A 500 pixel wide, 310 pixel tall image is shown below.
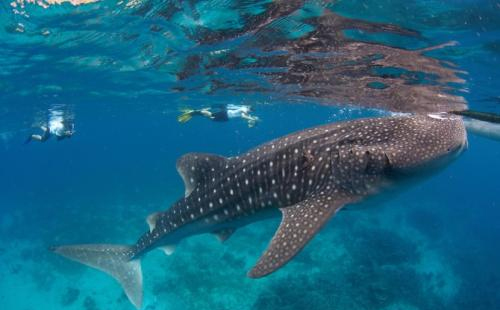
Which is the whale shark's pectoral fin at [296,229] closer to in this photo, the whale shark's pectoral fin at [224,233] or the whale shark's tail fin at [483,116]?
the whale shark's pectoral fin at [224,233]

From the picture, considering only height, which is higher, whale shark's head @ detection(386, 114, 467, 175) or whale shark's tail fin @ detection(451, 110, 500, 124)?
whale shark's head @ detection(386, 114, 467, 175)

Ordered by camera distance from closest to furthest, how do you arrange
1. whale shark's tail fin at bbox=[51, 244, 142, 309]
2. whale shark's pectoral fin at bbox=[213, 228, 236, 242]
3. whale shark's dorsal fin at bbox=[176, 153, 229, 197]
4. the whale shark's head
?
1. the whale shark's head
2. whale shark's dorsal fin at bbox=[176, 153, 229, 197]
3. whale shark's pectoral fin at bbox=[213, 228, 236, 242]
4. whale shark's tail fin at bbox=[51, 244, 142, 309]

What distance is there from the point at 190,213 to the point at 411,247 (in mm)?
21043

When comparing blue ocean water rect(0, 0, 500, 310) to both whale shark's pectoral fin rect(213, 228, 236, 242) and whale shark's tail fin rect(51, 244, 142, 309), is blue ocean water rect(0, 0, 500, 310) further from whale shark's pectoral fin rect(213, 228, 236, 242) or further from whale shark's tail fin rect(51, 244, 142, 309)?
whale shark's tail fin rect(51, 244, 142, 309)

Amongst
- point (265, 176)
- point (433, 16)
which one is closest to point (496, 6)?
point (433, 16)

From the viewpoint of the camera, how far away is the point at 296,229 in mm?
4773

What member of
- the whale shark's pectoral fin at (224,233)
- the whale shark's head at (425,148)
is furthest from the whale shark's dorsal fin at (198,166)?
the whale shark's head at (425,148)

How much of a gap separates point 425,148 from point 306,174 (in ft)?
5.50

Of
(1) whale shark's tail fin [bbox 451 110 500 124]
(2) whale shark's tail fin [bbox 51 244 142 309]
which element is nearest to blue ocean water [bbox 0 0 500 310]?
(1) whale shark's tail fin [bbox 451 110 500 124]

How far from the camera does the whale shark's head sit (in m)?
4.93

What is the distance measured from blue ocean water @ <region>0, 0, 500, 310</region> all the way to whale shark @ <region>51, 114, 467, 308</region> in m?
1.10

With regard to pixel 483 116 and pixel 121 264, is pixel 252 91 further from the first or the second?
pixel 121 264

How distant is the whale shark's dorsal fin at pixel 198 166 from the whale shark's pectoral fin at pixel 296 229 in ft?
5.93

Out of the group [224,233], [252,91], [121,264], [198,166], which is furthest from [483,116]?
[121,264]
